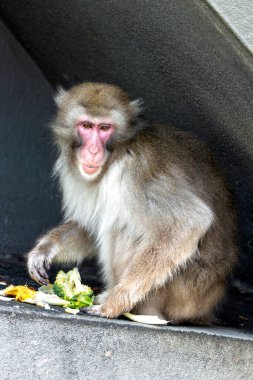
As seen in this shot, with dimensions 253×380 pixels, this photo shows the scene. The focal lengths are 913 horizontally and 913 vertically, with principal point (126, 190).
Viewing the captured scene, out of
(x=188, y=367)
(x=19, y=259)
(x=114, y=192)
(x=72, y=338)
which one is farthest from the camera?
(x=19, y=259)

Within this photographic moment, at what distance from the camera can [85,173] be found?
5973 millimetres

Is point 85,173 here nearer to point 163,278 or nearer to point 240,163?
point 163,278

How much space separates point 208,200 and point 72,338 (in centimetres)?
155

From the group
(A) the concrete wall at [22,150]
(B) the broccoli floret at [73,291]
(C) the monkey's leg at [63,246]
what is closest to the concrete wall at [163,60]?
(A) the concrete wall at [22,150]

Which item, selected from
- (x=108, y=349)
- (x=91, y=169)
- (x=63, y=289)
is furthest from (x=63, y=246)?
(x=108, y=349)

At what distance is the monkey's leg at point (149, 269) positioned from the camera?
570 cm

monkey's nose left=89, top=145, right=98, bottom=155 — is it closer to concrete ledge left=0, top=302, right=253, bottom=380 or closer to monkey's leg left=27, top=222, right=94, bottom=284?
monkey's leg left=27, top=222, right=94, bottom=284

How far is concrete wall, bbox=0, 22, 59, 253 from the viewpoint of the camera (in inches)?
341

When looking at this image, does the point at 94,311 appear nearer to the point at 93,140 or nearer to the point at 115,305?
the point at 115,305

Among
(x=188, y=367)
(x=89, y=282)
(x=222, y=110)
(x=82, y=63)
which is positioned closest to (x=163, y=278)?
(x=188, y=367)

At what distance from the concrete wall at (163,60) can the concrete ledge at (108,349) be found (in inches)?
58.9

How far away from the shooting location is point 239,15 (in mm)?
5059

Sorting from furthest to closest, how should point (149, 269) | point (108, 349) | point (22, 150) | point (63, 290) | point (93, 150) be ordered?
1. point (22, 150)
2. point (63, 290)
3. point (93, 150)
4. point (149, 269)
5. point (108, 349)

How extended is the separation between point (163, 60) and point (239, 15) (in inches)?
51.0
